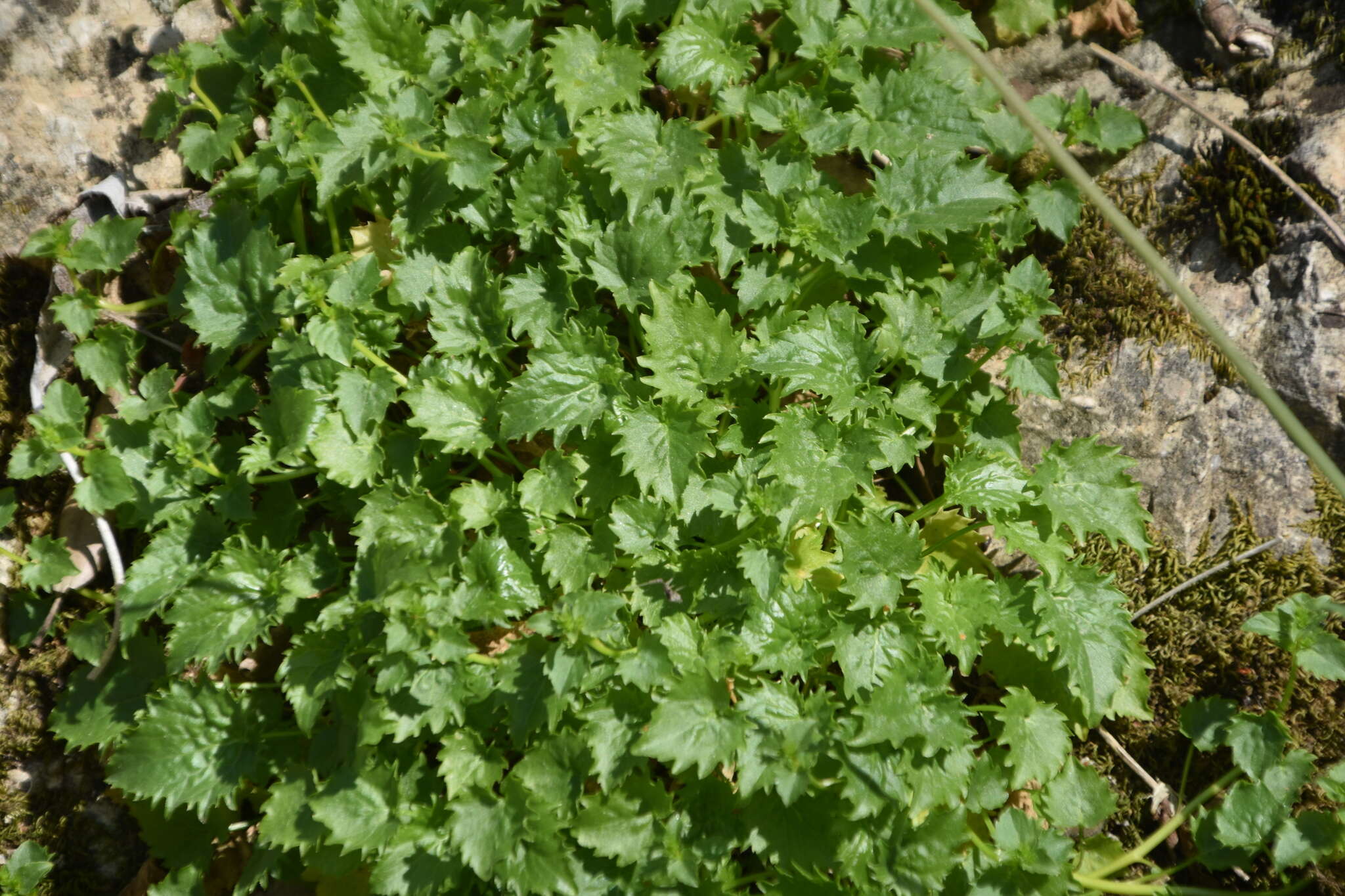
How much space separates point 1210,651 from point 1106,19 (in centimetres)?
233

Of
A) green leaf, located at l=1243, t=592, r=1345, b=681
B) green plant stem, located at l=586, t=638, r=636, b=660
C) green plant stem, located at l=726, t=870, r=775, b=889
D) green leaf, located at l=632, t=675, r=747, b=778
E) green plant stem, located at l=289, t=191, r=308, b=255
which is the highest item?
green plant stem, located at l=289, t=191, r=308, b=255

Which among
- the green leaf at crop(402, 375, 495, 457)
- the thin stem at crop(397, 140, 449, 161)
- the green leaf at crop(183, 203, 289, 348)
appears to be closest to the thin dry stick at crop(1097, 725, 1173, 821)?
the green leaf at crop(402, 375, 495, 457)

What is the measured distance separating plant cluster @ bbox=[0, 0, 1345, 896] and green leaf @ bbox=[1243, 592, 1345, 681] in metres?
0.01

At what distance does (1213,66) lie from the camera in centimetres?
324

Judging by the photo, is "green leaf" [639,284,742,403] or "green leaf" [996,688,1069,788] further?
"green leaf" [639,284,742,403]

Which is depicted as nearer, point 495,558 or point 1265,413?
point 495,558

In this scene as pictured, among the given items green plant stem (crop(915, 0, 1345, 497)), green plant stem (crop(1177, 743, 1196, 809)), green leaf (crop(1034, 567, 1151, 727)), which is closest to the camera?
green plant stem (crop(915, 0, 1345, 497))

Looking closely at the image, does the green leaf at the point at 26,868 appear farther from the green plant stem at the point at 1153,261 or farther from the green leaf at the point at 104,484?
the green plant stem at the point at 1153,261

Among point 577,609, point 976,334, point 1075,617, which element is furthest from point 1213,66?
point 577,609

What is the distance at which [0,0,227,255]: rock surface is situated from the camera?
10.9ft

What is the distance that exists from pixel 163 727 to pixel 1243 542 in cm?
351

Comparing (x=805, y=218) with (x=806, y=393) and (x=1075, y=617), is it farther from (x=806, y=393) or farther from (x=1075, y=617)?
(x=1075, y=617)

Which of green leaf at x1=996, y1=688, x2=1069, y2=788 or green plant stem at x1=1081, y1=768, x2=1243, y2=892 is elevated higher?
green leaf at x1=996, y1=688, x2=1069, y2=788

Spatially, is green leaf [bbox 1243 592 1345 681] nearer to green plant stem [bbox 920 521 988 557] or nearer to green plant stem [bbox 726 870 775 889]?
green plant stem [bbox 920 521 988 557]
